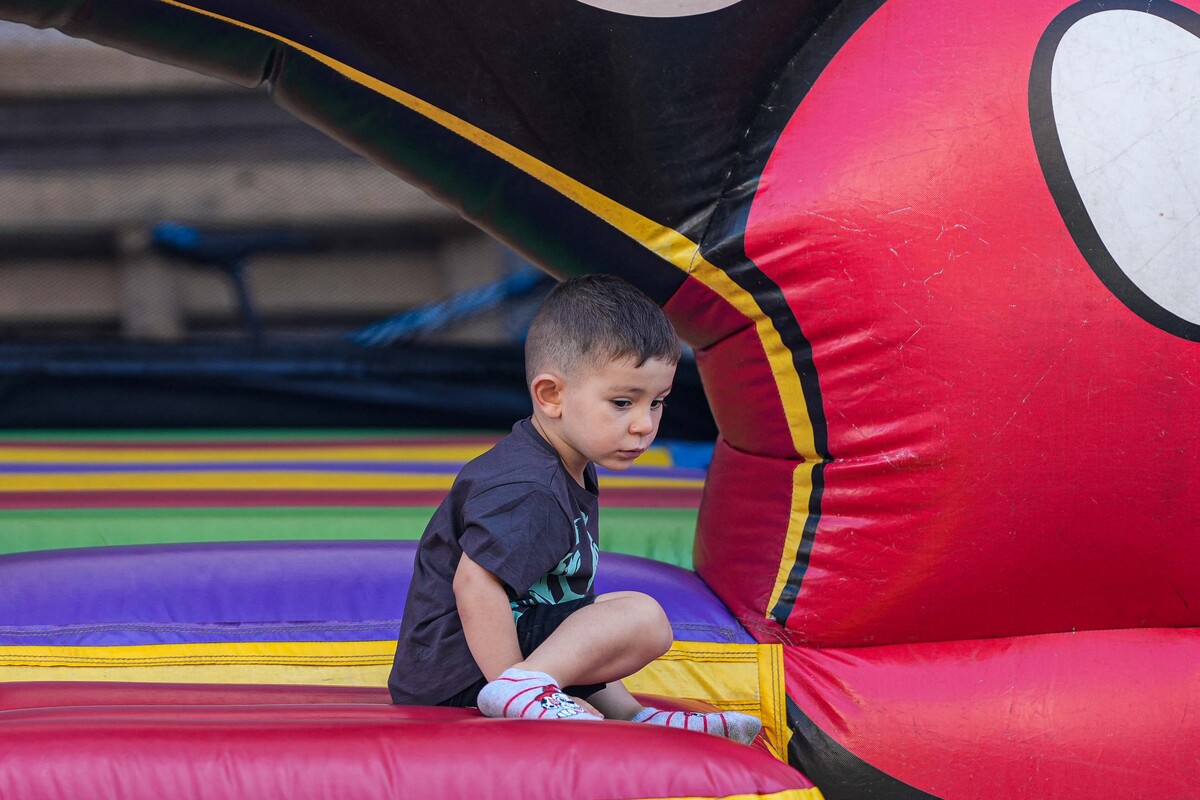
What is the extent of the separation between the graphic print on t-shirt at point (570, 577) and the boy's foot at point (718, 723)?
0.13m

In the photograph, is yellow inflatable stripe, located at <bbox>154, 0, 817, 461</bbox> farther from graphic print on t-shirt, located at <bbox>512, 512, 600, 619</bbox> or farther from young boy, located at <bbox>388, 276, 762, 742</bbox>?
graphic print on t-shirt, located at <bbox>512, 512, 600, 619</bbox>

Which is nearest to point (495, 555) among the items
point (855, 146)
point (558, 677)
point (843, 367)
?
point (558, 677)

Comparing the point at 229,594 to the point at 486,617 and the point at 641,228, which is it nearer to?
the point at 486,617

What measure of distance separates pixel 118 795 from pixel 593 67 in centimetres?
70

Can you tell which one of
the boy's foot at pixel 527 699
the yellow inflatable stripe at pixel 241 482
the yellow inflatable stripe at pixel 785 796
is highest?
the yellow inflatable stripe at pixel 241 482

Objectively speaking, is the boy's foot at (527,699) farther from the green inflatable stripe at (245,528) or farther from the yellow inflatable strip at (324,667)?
the green inflatable stripe at (245,528)

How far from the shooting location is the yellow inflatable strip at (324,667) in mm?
1074

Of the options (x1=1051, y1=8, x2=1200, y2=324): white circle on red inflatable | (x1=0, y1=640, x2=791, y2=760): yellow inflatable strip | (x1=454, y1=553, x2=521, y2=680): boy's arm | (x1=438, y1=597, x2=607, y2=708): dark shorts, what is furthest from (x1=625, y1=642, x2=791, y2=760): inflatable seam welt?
(x1=1051, y1=8, x2=1200, y2=324): white circle on red inflatable

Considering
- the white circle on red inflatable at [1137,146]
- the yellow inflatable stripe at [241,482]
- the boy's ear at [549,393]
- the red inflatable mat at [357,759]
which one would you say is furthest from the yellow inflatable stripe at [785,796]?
the yellow inflatable stripe at [241,482]

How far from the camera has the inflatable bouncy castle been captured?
100 cm

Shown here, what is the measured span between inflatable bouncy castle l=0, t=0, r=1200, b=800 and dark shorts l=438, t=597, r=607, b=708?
0.35 ft

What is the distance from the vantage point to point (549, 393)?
0.99 metres

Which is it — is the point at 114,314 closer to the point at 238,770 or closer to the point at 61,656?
the point at 61,656

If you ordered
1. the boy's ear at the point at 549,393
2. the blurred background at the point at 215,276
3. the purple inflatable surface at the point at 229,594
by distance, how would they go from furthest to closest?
the blurred background at the point at 215,276 → the purple inflatable surface at the point at 229,594 → the boy's ear at the point at 549,393
